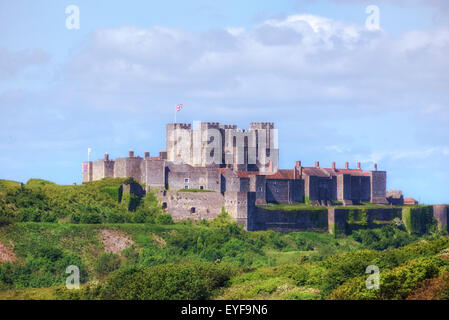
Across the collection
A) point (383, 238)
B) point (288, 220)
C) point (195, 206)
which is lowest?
point (383, 238)

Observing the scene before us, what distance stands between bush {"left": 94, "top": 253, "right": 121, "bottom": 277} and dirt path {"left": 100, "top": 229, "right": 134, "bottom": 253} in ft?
2.59

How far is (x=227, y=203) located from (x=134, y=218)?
664cm

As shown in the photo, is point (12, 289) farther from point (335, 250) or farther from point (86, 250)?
point (335, 250)

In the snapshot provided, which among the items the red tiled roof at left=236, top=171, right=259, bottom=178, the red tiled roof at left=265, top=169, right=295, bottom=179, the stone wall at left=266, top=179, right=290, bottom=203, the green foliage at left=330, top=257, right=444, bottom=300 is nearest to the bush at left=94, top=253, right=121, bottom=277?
the red tiled roof at left=236, top=171, right=259, bottom=178

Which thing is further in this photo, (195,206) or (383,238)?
(383,238)

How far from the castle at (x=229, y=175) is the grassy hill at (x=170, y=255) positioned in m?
1.47

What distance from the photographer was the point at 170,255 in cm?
6900

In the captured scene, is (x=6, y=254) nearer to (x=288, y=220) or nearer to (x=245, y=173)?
(x=245, y=173)

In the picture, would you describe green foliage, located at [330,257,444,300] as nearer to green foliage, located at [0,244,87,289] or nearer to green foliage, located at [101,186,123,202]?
green foliage, located at [0,244,87,289]

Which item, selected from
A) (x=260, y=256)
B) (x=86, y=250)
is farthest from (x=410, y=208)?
(x=86, y=250)

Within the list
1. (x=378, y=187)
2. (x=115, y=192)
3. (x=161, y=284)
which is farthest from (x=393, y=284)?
(x=378, y=187)

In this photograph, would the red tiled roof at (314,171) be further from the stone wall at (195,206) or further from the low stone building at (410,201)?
the low stone building at (410,201)

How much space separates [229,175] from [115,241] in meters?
11.9
